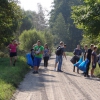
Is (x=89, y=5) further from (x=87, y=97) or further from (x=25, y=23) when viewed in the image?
(x=25, y=23)

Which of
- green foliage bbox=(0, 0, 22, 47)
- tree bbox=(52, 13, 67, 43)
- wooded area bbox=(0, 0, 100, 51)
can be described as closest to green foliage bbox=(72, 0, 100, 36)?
wooded area bbox=(0, 0, 100, 51)

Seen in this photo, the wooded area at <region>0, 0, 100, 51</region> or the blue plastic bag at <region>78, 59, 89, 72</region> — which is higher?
the wooded area at <region>0, 0, 100, 51</region>

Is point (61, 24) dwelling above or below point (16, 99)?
above

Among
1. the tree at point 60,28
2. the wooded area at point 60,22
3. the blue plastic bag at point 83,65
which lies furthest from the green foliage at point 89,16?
the tree at point 60,28

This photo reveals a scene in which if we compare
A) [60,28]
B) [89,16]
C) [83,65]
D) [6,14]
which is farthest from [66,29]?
[83,65]

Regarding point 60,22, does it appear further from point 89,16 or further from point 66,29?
point 89,16

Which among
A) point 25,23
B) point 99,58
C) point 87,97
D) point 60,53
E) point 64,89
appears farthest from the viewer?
point 25,23

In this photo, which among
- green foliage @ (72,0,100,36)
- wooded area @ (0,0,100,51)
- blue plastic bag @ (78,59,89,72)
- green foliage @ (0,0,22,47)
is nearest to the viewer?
blue plastic bag @ (78,59,89,72)

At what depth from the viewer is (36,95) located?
11.2m

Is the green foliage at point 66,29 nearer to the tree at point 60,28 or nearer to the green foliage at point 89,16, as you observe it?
the tree at point 60,28

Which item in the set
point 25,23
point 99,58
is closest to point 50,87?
point 99,58

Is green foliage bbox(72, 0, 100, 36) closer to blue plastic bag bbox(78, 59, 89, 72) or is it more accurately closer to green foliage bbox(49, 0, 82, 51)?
blue plastic bag bbox(78, 59, 89, 72)

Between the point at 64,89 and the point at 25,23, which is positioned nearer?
the point at 64,89

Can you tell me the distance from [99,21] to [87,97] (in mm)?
9406
